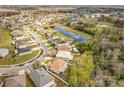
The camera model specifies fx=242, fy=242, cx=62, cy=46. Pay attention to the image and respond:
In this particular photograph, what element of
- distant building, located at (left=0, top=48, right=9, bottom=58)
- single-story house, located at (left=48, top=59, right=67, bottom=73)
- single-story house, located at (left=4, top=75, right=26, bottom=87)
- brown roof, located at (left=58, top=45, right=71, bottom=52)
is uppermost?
brown roof, located at (left=58, top=45, right=71, bottom=52)

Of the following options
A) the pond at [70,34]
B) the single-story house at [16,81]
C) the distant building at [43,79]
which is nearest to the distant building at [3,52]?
the single-story house at [16,81]

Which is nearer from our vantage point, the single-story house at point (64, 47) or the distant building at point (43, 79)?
the distant building at point (43, 79)

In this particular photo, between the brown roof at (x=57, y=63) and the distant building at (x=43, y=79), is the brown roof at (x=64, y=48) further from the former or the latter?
the distant building at (x=43, y=79)

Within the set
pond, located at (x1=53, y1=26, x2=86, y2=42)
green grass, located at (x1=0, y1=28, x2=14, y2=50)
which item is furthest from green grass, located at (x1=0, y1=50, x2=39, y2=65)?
pond, located at (x1=53, y1=26, x2=86, y2=42)

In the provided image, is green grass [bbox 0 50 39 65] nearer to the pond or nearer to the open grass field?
the open grass field

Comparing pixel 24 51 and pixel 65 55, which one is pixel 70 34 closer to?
pixel 65 55

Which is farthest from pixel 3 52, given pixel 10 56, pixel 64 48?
pixel 64 48
